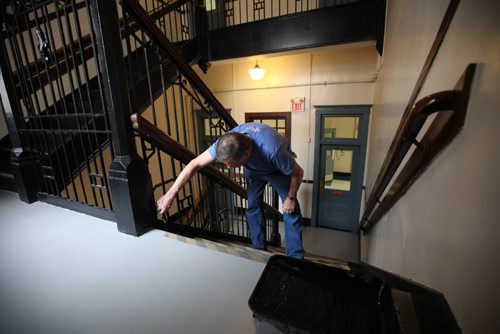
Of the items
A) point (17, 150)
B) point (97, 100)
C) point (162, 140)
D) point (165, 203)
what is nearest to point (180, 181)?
point (165, 203)

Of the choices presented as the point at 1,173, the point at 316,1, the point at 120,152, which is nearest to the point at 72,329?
the point at 120,152

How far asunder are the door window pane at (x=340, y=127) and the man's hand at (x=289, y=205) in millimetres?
2760

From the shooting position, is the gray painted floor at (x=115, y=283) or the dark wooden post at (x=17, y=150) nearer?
the gray painted floor at (x=115, y=283)

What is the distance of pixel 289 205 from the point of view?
1.74 metres

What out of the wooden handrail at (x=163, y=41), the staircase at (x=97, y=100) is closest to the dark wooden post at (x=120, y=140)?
the staircase at (x=97, y=100)

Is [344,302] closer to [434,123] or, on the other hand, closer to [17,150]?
[434,123]

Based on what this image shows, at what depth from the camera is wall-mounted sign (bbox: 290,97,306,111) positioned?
13.5 ft

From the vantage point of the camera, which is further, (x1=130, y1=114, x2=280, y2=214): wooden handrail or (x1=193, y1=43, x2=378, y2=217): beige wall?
(x1=193, y1=43, x2=378, y2=217): beige wall

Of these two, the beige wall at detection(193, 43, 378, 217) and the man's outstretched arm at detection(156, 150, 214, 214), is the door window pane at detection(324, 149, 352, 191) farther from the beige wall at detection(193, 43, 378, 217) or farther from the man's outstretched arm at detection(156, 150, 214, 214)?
the man's outstretched arm at detection(156, 150, 214, 214)

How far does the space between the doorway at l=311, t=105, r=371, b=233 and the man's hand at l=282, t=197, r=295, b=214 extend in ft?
8.81

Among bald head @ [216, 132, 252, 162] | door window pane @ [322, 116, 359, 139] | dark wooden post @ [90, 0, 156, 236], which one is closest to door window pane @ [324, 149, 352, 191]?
door window pane @ [322, 116, 359, 139]

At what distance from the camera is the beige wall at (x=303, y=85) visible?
3725 mm

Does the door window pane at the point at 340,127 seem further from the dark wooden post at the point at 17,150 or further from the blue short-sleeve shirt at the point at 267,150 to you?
the dark wooden post at the point at 17,150

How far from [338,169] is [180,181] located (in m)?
3.82
